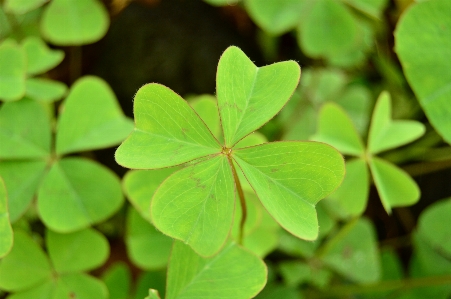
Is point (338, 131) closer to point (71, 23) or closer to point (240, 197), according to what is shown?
point (240, 197)

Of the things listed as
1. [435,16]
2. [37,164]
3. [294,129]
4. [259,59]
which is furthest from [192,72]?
[435,16]

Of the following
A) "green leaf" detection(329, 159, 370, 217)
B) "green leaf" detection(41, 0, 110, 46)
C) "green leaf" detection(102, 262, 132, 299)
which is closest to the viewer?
"green leaf" detection(329, 159, 370, 217)

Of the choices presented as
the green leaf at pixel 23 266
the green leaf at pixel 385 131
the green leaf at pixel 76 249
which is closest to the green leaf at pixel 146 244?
the green leaf at pixel 76 249

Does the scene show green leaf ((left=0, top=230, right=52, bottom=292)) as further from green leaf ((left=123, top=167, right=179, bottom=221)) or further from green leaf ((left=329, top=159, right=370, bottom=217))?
green leaf ((left=329, top=159, right=370, bottom=217))

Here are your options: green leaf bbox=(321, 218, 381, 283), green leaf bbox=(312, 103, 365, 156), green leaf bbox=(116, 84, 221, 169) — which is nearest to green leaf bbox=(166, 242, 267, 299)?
green leaf bbox=(116, 84, 221, 169)

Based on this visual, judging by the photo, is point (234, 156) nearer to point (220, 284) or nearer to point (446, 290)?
point (220, 284)

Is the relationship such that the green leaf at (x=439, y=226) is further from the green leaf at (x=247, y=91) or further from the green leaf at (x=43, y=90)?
the green leaf at (x=43, y=90)

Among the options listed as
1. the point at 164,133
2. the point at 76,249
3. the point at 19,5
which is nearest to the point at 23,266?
the point at 76,249
